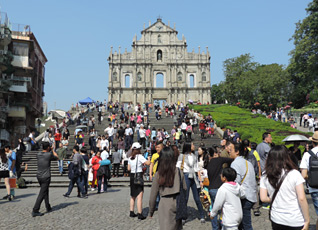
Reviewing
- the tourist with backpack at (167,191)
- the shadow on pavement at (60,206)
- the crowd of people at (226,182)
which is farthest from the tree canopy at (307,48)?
the tourist with backpack at (167,191)

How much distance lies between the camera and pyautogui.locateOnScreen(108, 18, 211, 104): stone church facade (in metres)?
67.2

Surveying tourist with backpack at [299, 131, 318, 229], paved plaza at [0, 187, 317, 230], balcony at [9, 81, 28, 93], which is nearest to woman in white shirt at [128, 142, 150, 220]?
paved plaza at [0, 187, 317, 230]

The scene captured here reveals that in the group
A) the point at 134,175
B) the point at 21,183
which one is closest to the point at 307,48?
the point at 21,183

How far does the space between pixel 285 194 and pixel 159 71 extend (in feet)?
211

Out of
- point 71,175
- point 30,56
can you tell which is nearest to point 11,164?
point 71,175

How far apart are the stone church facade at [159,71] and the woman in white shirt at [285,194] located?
205 ft

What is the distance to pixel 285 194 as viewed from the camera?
4449mm

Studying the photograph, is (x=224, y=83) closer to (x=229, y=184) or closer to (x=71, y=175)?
(x=71, y=175)

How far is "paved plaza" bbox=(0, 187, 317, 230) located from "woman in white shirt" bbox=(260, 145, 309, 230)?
3.31 meters

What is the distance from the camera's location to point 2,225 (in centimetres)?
789

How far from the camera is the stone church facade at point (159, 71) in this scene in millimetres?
67250

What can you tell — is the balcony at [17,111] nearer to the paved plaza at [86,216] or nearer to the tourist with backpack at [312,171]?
the paved plaza at [86,216]

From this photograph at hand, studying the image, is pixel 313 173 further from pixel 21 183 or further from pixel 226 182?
pixel 21 183

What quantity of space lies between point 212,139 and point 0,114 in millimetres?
17300
